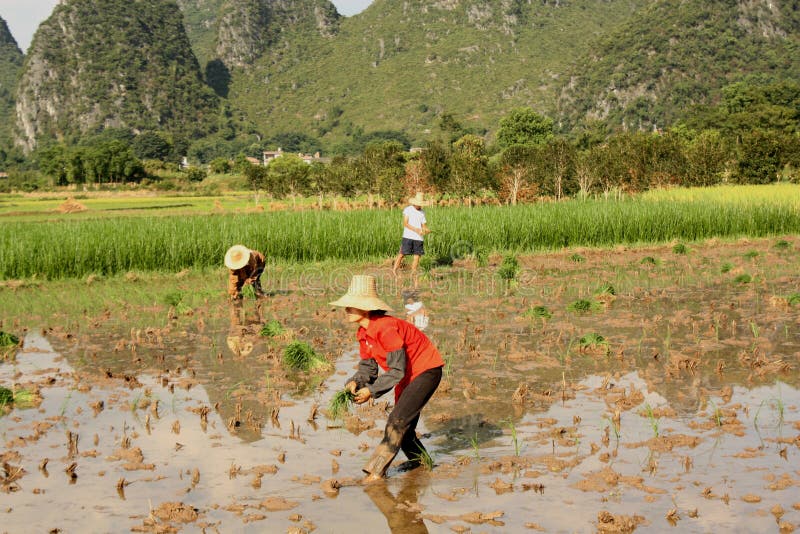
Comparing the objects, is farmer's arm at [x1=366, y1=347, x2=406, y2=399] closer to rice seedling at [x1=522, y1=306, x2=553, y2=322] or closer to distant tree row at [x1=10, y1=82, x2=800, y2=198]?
rice seedling at [x1=522, y1=306, x2=553, y2=322]

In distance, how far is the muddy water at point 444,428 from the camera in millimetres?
5598

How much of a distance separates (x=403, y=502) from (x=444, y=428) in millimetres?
1617

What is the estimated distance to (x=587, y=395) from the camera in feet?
26.8

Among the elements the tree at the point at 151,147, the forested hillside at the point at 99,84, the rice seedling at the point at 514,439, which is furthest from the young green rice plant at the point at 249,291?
the forested hillside at the point at 99,84

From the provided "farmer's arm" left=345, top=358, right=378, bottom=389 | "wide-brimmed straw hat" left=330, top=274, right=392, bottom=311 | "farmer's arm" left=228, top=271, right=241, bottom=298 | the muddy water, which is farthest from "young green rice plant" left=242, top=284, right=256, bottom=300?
"wide-brimmed straw hat" left=330, top=274, right=392, bottom=311

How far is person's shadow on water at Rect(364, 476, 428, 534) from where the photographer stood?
17.8 feet

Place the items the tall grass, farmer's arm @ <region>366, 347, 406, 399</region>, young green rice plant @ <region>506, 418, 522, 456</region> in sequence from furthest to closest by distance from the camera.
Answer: the tall grass, young green rice plant @ <region>506, 418, 522, 456</region>, farmer's arm @ <region>366, 347, 406, 399</region>

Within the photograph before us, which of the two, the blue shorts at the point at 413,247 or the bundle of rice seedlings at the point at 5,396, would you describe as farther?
the blue shorts at the point at 413,247

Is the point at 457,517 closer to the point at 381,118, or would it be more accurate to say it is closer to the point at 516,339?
the point at 516,339

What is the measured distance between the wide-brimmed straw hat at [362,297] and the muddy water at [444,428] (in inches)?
51.0

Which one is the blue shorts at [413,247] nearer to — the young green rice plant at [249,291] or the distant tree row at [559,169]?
the young green rice plant at [249,291]

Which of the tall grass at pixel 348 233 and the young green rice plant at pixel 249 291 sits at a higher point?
the tall grass at pixel 348 233

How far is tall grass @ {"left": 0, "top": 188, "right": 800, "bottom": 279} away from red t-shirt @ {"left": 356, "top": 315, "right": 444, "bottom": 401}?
12.1 m

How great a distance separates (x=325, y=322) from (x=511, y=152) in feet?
96.1
